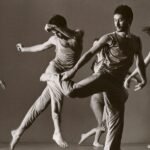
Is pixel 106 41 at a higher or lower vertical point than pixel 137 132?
higher

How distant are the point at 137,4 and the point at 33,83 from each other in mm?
556

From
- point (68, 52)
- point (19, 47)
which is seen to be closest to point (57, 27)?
point (68, 52)

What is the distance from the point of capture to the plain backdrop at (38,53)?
197 centimetres

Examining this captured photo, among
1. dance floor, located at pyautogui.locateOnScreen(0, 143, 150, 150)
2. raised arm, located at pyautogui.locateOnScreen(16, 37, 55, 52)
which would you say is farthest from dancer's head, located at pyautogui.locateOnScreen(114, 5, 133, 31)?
dance floor, located at pyautogui.locateOnScreen(0, 143, 150, 150)

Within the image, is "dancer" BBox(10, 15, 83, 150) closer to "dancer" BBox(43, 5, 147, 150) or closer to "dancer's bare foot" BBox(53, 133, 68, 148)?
"dancer's bare foot" BBox(53, 133, 68, 148)

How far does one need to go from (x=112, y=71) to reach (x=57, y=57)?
36 cm

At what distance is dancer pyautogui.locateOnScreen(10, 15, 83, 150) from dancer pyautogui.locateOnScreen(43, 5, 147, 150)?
Answer: 0.23 meters

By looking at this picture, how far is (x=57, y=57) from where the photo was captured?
173 centimetres

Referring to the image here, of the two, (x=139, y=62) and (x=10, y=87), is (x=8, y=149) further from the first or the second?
(x=139, y=62)

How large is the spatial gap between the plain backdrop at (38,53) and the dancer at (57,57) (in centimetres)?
16

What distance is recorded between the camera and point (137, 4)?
6.66 feet

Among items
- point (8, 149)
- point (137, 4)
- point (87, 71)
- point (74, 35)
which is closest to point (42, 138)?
point (8, 149)

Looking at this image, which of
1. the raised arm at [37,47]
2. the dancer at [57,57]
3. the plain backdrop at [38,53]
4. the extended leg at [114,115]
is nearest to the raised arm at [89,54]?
the extended leg at [114,115]

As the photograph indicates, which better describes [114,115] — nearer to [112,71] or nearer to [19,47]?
[112,71]
